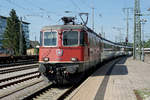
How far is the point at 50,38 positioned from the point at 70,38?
3.46ft

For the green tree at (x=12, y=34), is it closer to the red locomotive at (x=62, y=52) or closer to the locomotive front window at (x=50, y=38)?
the locomotive front window at (x=50, y=38)

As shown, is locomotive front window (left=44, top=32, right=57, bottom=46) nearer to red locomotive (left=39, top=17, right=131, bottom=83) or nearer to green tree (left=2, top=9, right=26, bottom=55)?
red locomotive (left=39, top=17, right=131, bottom=83)

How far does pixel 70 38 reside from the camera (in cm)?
1209

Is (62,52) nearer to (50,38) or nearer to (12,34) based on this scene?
(50,38)

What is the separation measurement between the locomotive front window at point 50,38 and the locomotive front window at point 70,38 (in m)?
0.53

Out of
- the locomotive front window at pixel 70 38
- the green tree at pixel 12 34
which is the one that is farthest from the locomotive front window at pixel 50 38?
the green tree at pixel 12 34

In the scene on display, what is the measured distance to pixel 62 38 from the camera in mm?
12086

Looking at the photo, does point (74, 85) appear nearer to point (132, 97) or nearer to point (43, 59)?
point (43, 59)

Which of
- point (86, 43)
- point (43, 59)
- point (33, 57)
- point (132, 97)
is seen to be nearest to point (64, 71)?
point (43, 59)

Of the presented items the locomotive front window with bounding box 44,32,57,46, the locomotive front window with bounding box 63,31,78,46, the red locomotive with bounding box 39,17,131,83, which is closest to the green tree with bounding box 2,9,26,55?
the locomotive front window with bounding box 44,32,57,46

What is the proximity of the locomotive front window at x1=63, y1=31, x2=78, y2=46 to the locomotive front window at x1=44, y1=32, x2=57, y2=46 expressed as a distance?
53 cm

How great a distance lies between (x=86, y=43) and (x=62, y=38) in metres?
1.47

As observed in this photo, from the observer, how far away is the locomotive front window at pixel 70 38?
12.0 meters

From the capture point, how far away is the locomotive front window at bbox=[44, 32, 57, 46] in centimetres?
1216
